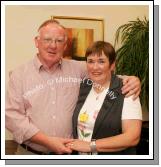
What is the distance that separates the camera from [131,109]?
0.92 meters

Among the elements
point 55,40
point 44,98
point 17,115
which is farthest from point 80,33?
point 17,115

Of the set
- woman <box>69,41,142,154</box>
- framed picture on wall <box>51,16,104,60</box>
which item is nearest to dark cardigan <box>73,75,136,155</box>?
woman <box>69,41,142,154</box>

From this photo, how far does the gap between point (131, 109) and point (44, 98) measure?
0.33 metres

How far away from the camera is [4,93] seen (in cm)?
94

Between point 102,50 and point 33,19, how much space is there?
285 millimetres

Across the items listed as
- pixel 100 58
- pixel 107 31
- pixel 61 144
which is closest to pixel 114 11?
pixel 107 31

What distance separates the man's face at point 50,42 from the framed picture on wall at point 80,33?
0.09 feet

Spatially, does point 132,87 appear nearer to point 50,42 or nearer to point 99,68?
point 99,68

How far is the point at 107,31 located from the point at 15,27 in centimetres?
35

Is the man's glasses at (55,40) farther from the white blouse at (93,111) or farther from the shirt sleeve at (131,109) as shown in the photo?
the shirt sleeve at (131,109)

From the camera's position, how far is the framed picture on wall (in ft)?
3.10

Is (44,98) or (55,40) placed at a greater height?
(55,40)

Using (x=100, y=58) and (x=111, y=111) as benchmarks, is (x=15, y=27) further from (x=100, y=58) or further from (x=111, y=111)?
(x=111, y=111)

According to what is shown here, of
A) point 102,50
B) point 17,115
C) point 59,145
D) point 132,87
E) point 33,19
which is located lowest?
point 59,145
